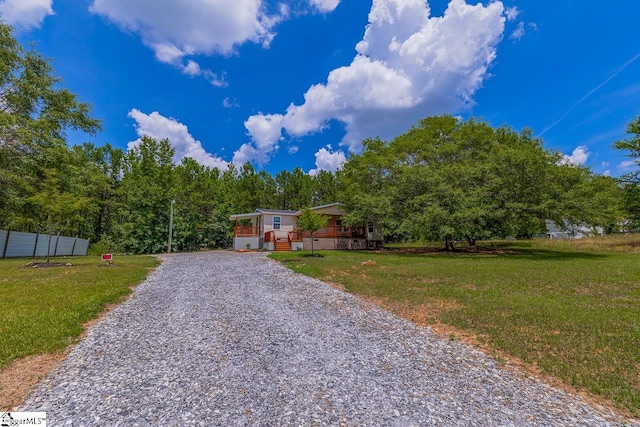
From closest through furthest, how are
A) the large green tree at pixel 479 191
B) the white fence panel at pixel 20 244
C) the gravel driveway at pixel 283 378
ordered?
1. the gravel driveway at pixel 283 378
2. the white fence panel at pixel 20 244
3. the large green tree at pixel 479 191

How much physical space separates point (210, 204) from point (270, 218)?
28.9ft

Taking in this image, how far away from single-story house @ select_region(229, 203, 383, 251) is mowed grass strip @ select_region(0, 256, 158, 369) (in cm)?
1404

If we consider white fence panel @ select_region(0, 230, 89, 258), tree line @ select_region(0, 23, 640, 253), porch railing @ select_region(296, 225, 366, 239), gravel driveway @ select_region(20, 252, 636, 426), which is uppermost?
tree line @ select_region(0, 23, 640, 253)

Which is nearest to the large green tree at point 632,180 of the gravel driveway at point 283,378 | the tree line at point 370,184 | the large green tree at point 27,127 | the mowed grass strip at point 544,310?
the tree line at point 370,184

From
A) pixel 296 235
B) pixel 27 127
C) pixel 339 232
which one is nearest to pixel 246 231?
pixel 296 235

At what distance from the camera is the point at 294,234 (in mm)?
24906

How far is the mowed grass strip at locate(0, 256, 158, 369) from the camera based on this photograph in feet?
14.3

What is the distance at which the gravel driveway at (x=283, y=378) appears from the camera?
109 inches

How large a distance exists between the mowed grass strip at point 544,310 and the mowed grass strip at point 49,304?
6.17m

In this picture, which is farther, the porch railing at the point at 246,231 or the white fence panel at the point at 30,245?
the porch railing at the point at 246,231

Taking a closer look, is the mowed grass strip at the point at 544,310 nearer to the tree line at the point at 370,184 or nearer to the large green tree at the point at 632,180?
the tree line at the point at 370,184

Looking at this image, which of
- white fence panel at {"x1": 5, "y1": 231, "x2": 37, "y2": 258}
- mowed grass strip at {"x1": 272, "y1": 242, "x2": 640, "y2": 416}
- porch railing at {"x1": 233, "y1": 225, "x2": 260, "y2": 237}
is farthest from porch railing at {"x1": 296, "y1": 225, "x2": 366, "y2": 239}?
white fence panel at {"x1": 5, "y1": 231, "x2": 37, "y2": 258}

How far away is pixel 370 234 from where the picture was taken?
27.8 m

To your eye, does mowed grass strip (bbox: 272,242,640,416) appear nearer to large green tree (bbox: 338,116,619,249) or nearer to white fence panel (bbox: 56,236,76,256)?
large green tree (bbox: 338,116,619,249)
